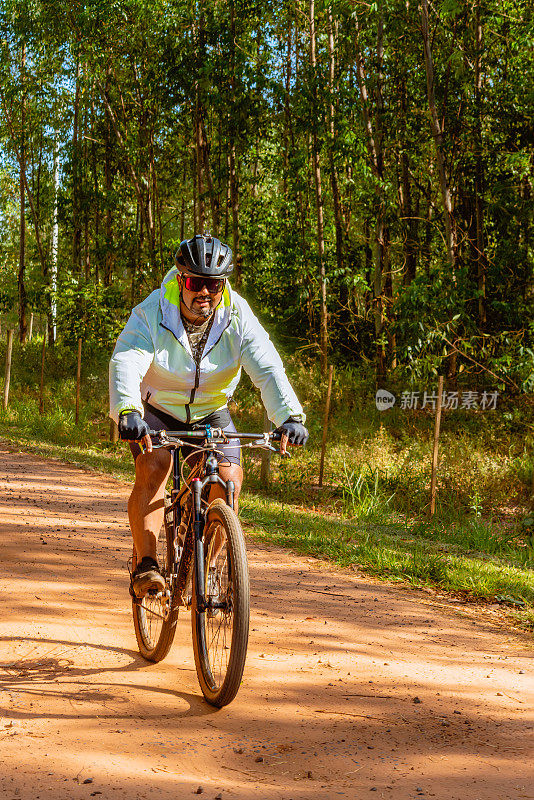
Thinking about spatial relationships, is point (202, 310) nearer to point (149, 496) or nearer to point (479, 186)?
point (149, 496)

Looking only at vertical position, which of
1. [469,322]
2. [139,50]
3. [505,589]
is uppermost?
[139,50]

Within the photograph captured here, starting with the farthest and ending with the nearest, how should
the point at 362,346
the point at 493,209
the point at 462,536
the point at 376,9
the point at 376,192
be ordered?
the point at 362,346 → the point at 376,192 → the point at 493,209 → the point at 376,9 → the point at 462,536

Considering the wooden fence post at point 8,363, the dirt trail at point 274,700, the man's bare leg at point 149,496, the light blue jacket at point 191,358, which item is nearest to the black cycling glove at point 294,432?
the light blue jacket at point 191,358

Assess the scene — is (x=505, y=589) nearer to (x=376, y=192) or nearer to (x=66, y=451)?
(x=66, y=451)

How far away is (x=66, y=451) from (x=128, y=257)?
9879 millimetres

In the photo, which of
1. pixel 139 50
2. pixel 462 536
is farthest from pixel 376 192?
pixel 462 536

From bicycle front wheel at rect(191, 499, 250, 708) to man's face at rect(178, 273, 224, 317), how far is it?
95 cm

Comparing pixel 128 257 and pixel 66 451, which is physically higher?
pixel 128 257

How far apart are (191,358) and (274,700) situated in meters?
1.69

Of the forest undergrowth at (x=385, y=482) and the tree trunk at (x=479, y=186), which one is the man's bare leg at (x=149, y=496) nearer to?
the forest undergrowth at (x=385, y=482)

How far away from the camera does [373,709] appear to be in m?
3.87

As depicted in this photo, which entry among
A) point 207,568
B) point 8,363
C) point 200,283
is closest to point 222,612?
point 207,568

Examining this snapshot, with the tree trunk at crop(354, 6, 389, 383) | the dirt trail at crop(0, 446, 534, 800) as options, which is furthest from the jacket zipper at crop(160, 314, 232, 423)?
the tree trunk at crop(354, 6, 389, 383)

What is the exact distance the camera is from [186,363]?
158 inches
